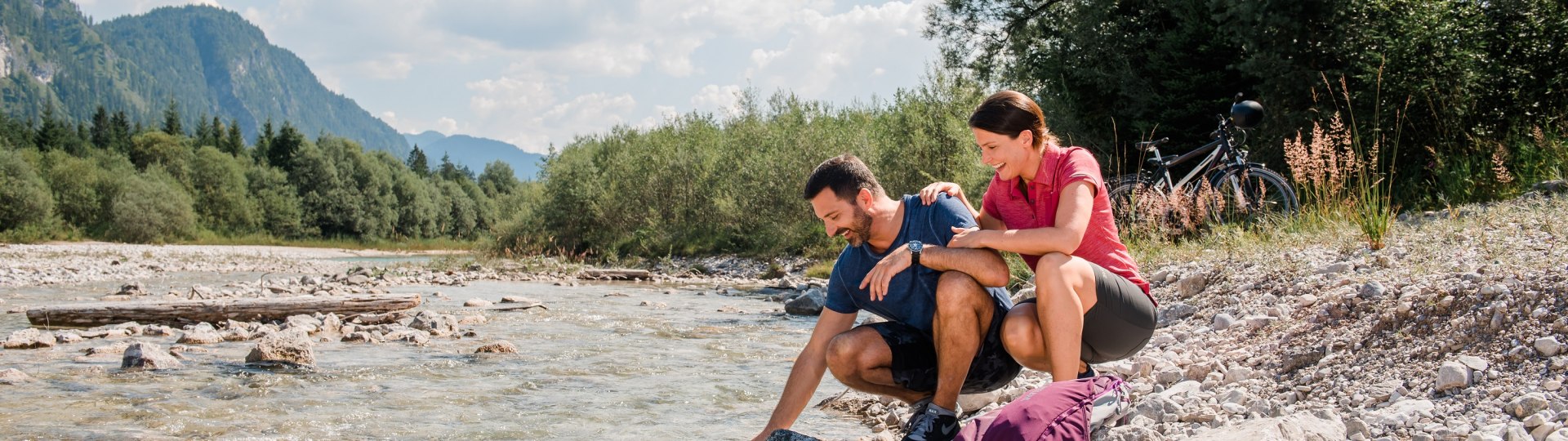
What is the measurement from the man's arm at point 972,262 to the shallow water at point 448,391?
1617 mm

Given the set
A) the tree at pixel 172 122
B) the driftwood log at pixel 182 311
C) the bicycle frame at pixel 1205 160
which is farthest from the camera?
the tree at pixel 172 122

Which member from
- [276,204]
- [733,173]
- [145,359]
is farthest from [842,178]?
[276,204]

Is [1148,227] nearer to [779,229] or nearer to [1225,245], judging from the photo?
[1225,245]

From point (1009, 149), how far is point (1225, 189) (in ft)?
20.0

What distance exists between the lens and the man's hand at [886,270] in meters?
3.21

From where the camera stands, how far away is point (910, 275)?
136 inches

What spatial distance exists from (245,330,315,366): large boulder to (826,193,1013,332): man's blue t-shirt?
5147 mm

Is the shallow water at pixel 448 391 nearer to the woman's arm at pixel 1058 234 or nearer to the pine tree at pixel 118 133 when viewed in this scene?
the woman's arm at pixel 1058 234

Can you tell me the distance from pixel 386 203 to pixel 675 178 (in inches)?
1887

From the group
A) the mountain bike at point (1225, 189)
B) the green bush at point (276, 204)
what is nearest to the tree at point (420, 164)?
the green bush at point (276, 204)

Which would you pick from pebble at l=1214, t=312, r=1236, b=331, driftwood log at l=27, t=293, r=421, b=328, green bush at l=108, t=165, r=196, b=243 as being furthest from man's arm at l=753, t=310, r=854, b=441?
green bush at l=108, t=165, r=196, b=243

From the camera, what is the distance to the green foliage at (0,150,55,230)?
47312 millimetres

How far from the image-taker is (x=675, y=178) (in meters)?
34.2

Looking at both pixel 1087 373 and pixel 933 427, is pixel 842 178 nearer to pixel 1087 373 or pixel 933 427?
pixel 933 427
